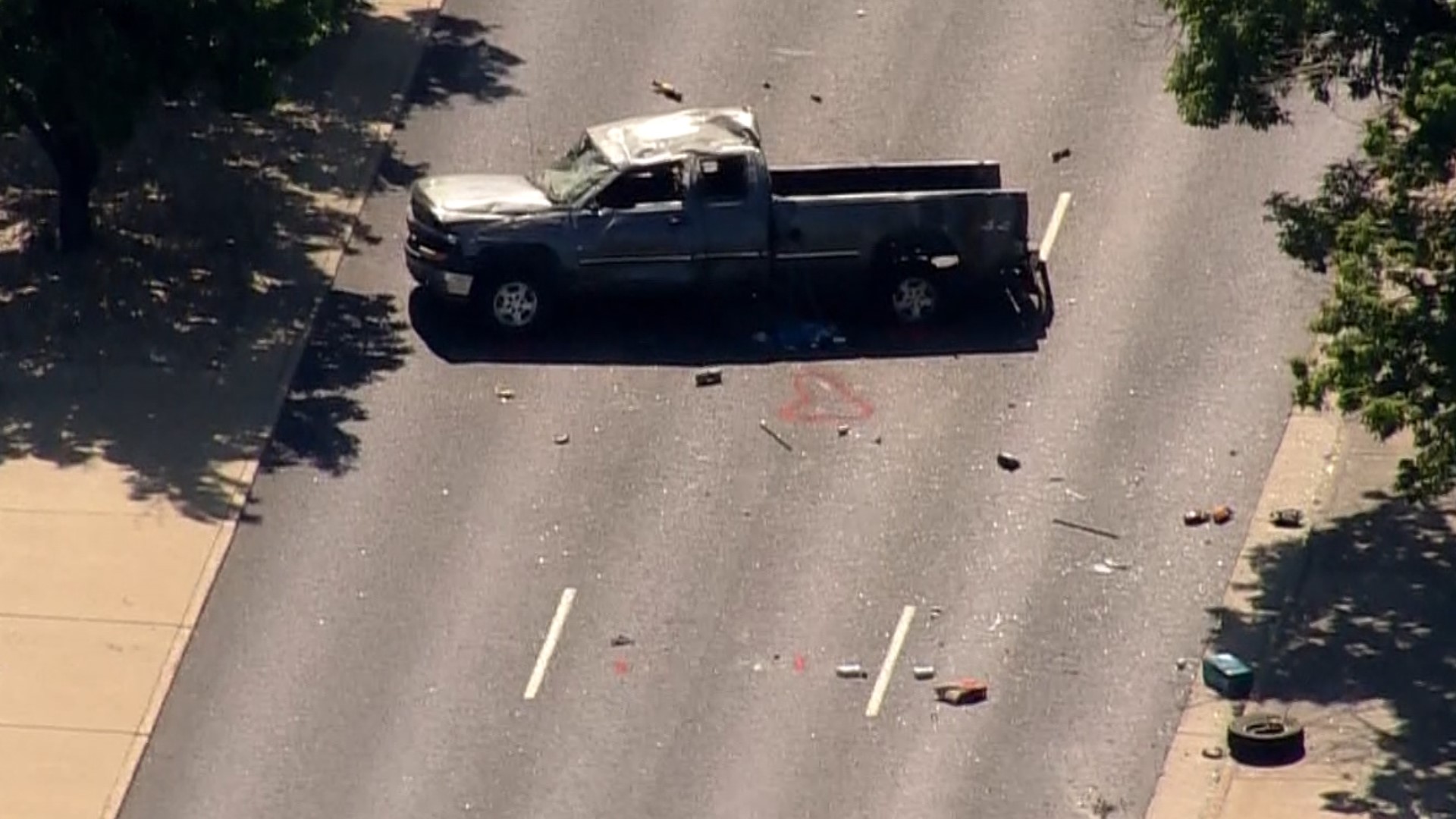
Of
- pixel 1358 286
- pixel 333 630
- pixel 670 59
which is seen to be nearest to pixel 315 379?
pixel 333 630

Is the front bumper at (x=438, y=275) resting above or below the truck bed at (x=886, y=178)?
below

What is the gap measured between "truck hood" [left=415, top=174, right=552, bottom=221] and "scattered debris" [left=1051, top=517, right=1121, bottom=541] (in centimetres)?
597

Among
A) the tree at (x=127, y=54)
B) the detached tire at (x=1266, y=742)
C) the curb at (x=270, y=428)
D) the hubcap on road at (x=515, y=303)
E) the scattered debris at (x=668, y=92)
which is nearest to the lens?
the detached tire at (x=1266, y=742)

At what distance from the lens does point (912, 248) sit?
110 ft

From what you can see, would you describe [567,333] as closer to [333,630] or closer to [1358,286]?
[333,630]

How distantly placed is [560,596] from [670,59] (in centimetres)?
1011

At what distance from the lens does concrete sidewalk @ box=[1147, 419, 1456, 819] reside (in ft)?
89.5

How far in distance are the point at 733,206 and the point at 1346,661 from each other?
7.71m

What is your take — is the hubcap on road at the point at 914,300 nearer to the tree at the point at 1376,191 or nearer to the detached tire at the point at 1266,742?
the tree at the point at 1376,191

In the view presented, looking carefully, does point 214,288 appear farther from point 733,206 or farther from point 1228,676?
point 1228,676

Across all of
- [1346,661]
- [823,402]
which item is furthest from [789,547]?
[1346,661]

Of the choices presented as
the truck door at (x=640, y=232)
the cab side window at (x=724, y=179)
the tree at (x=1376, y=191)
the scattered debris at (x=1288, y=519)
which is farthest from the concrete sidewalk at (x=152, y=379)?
the tree at (x=1376, y=191)

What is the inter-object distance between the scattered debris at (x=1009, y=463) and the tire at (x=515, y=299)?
4.65m

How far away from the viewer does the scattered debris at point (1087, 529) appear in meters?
30.7
